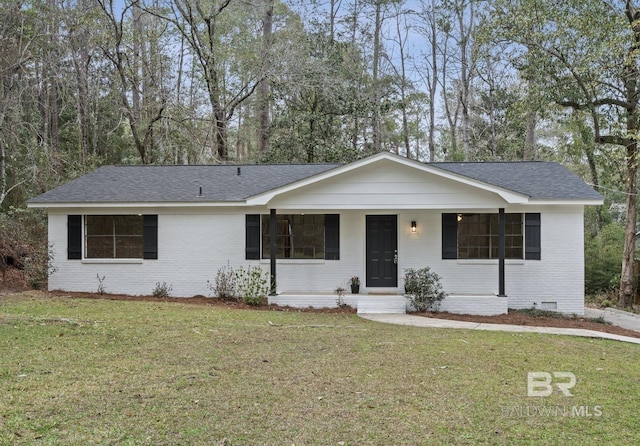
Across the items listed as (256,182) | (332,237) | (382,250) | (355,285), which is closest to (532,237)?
(382,250)

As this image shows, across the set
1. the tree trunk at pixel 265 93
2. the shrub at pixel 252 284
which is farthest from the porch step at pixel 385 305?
the tree trunk at pixel 265 93

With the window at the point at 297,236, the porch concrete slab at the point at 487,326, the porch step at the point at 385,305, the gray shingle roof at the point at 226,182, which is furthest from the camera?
the window at the point at 297,236

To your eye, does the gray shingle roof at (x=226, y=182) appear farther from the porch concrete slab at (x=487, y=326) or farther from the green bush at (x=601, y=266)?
the green bush at (x=601, y=266)

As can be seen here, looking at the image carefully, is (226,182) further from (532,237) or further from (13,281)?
(532,237)

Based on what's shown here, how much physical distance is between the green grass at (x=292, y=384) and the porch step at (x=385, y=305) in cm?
222

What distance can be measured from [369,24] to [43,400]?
2371 cm

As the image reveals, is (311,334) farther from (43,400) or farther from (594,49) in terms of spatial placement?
(594,49)

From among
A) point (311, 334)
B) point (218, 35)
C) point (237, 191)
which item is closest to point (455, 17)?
point (218, 35)

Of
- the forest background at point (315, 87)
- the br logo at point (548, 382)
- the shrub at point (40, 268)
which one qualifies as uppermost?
the forest background at point (315, 87)

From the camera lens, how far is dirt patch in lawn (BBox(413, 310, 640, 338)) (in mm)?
9953

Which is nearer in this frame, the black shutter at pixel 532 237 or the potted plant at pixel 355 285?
the black shutter at pixel 532 237

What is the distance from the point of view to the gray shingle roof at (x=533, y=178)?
1152 cm

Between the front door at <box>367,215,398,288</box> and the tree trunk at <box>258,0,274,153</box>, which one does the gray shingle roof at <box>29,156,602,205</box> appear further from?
the tree trunk at <box>258,0,274,153</box>

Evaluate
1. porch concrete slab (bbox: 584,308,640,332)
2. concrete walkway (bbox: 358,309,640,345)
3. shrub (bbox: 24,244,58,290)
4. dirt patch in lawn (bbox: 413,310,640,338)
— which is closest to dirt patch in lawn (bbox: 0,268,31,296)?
shrub (bbox: 24,244,58,290)
